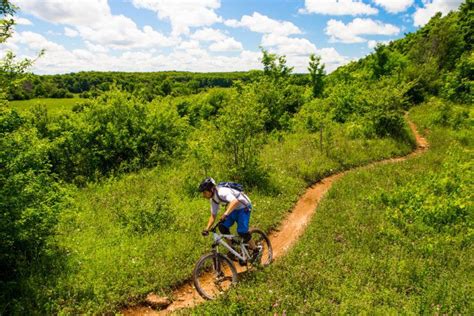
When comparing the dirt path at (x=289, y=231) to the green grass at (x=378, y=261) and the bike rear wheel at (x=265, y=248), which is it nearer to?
the bike rear wheel at (x=265, y=248)

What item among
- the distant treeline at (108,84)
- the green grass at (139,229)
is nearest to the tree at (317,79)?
the distant treeline at (108,84)

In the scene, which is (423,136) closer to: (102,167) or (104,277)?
(102,167)

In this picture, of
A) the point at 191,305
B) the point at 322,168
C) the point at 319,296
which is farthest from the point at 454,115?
the point at 191,305

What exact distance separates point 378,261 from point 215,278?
170 inches

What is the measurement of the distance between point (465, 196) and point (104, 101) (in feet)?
58.9

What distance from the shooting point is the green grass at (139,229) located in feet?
26.1

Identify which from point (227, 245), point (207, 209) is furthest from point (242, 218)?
point (207, 209)

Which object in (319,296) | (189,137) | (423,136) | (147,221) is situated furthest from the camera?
(423,136)

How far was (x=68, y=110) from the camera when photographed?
62.2ft

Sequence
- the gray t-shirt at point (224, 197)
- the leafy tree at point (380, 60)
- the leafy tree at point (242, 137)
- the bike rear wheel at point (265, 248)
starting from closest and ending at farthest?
the gray t-shirt at point (224, 197)
the bike rear wheel at point (265, 248)
the leafy tree at point (242, 137)
the leafy tree at point (380, 60)

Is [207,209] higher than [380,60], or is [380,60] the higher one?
[380,60]

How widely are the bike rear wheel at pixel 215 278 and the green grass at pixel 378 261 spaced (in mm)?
446

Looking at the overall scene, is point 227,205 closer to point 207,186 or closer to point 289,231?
point 207,186

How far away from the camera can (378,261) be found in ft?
27.9
